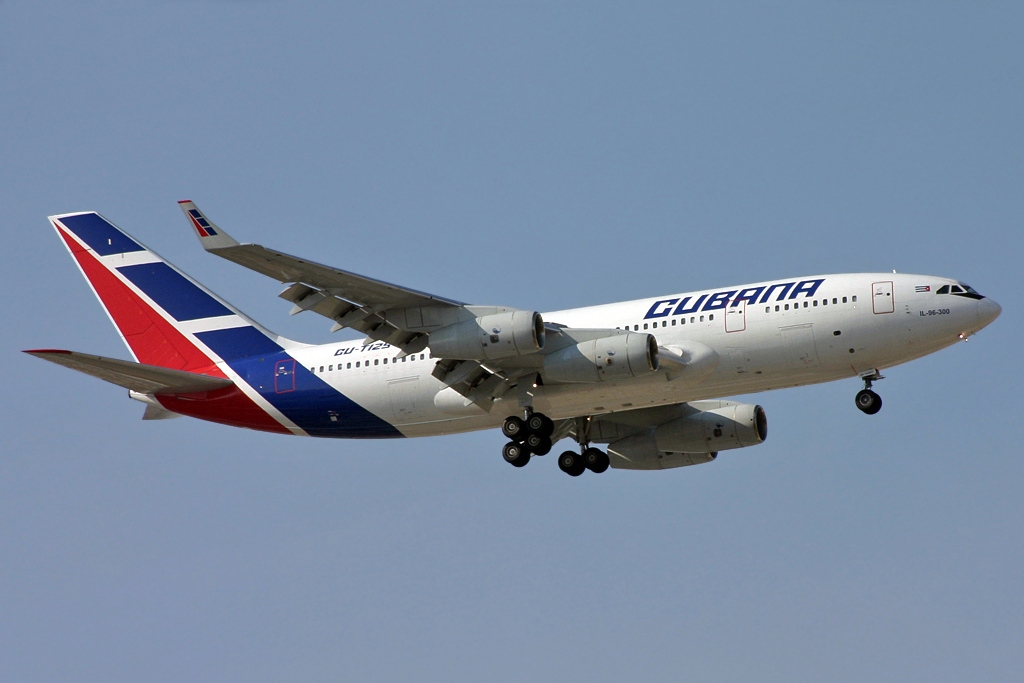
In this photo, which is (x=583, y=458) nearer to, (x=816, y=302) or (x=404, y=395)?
(x=404, y=395)

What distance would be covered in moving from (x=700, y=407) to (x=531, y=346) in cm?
883

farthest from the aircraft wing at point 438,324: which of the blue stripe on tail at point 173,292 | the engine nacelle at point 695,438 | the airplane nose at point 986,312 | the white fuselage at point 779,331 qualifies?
the blue stripe on tail at point 173,292

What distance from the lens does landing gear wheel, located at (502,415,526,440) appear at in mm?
34312

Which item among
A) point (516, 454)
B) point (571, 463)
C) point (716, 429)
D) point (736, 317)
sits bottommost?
point (516, 454)

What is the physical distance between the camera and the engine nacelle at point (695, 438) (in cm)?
3778

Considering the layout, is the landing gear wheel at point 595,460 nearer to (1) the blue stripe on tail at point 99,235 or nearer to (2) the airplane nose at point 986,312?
(2) the airplane nose at point 986,312

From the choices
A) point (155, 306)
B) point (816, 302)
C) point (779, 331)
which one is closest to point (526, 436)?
point (779, 331)

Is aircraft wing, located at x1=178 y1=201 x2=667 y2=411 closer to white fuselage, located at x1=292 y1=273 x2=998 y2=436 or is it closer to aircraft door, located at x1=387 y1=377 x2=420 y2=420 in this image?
white fuselage, located at x1=292 y1=273 x2=998 y2=436

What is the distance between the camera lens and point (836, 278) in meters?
32.7

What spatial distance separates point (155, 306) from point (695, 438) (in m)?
16.9

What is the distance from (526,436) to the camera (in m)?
34.2

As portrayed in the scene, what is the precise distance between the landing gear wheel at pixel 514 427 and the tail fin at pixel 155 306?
24.9ft

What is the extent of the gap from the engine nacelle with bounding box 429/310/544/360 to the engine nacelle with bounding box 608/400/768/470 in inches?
314

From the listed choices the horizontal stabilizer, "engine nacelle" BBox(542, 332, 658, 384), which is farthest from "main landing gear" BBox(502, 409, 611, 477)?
the horizontal stabilizer
